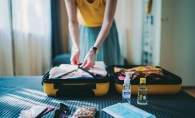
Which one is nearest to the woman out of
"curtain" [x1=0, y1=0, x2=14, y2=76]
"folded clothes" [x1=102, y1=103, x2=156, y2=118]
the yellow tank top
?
the yellow tank top

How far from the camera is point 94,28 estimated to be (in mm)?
1369

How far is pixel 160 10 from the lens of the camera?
211cm

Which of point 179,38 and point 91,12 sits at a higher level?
point 91,12

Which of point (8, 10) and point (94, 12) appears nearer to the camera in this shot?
point (94, 12)

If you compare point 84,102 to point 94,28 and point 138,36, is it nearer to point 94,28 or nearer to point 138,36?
point 94,28

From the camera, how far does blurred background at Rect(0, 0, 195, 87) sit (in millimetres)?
1804

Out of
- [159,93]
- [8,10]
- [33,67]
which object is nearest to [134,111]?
[159,93]

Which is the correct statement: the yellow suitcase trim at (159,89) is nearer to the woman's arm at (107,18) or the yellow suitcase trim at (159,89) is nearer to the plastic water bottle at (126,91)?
the plastic water bottle at (126,91)

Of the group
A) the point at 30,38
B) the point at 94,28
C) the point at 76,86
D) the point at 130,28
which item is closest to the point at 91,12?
the point at 94,28

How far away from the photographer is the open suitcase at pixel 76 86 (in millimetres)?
782

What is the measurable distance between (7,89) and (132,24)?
8.45 ft

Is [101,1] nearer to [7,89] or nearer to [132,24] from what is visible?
[7,89]

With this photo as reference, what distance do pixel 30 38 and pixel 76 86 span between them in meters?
1.75

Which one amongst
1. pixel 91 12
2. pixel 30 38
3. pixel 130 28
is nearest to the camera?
pixel 91 12
